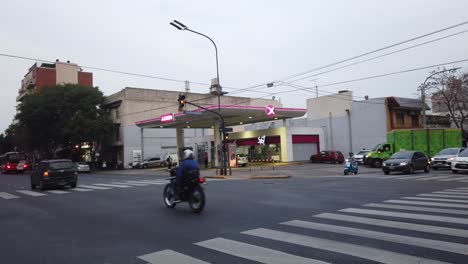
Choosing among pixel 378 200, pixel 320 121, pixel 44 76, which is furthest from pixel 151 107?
pixel 378 200

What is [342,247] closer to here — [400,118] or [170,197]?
[170,197]

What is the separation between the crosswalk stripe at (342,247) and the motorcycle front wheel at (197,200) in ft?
9.70

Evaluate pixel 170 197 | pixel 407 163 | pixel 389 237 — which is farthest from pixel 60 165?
pixel 407 163

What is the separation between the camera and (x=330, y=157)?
47000 millimetres

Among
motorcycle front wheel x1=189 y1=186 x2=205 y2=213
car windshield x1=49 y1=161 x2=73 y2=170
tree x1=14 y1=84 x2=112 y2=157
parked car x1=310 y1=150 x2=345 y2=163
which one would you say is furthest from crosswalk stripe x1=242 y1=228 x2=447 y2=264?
tree x1=14 y1=84 x2=112 y2=157

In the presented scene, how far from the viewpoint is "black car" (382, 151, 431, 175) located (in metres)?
25.8

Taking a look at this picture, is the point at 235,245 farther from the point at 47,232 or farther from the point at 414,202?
the point at 414,202

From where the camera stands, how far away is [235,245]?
683 centimetres

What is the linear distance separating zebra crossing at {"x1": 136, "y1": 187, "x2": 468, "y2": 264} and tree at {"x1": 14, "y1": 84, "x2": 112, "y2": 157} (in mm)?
48051

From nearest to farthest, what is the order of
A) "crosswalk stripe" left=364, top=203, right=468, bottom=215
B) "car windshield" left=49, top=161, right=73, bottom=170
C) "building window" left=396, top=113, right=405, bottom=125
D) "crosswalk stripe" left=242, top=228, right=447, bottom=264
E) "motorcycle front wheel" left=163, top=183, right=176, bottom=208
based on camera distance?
"crosswalk stripe" left=242, top=228, right=447, bottom=264 < "crosswalk stripe" left=364, top=203, right=468, bottom=215 < "motorcycle front wheel" left=163, top=183, right=176, bottom=208 < "car windshield" left=49, top=161, right=73, bottom=170 < "building window" left=396, top=113, right=405, bottom=125

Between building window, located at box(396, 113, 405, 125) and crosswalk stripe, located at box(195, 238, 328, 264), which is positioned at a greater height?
building window, located at box(396, 113, 405, 125)

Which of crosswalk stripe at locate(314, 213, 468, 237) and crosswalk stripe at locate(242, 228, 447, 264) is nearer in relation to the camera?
crosswalk stripe at locate(242, 228, 447, 264)

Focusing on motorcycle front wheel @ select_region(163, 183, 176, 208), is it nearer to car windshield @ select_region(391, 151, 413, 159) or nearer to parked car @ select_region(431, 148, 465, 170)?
car windshield @ select_region(391, 151, 413, 159)

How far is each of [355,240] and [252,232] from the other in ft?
6.43
